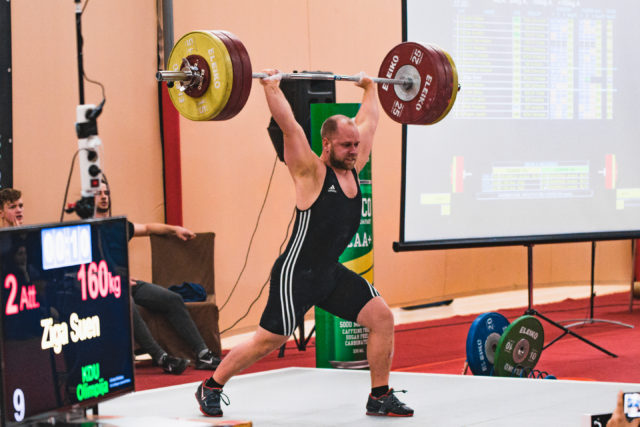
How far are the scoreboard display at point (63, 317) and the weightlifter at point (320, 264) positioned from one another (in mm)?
1184

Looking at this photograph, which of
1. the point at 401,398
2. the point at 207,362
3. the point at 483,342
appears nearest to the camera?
the point at 401,398

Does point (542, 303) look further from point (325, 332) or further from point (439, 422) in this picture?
point (439, 422)

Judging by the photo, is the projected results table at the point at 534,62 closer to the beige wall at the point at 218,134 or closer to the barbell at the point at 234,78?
the beige wall at the point at 218,134

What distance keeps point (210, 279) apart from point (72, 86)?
152cm

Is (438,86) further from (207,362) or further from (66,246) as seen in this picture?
(66,246)

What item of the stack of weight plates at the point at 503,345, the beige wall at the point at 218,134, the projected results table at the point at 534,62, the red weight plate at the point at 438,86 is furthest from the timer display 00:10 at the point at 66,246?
the projected results table at the point at 534,62

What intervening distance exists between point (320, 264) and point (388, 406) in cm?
65

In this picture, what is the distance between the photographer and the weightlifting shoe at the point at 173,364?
5.16 metres

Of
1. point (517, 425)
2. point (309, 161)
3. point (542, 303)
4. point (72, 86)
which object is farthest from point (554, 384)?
point (542, 303)

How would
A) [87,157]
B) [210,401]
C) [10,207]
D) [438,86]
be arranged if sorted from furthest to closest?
1. [10,207]
2. [438,86]
3. [210,401]
4. [87,157]

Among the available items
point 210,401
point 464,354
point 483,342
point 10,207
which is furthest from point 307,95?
point 464,354

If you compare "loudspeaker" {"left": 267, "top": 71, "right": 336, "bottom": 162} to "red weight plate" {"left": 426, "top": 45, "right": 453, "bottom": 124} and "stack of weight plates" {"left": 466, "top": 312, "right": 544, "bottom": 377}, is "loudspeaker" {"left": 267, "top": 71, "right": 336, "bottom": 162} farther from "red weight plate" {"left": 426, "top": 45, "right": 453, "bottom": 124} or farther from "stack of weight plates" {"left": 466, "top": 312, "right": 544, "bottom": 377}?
"stack of weight plates" {"left": 466, "top": 312, "right": 544, "bottom": 377}

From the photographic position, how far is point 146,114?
6.15 meters

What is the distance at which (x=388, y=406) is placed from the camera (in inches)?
145
